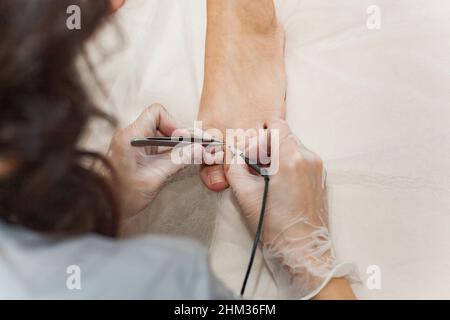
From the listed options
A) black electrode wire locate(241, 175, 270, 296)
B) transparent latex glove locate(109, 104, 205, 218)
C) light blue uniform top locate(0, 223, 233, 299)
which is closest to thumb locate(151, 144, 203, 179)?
transparent latex glove locate(109, 104, 205, 218)

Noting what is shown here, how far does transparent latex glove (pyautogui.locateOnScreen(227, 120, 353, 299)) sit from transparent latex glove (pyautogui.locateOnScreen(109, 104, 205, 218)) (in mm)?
101

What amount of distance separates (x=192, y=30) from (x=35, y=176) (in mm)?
584

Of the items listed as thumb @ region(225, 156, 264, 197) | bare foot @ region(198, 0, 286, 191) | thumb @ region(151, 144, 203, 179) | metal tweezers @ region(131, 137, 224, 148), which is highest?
bare foot @ region(198, 0, 286, 191)

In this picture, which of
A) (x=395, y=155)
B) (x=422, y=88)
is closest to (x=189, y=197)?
(x=395, y=155)

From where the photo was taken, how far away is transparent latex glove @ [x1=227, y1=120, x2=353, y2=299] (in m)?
0.87

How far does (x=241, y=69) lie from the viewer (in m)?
1.04

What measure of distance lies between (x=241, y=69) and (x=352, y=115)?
0.78 ft

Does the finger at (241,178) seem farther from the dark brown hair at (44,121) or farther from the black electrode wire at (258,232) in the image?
the dark brown hair at (44,121)

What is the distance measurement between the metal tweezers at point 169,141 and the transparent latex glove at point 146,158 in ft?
0.04

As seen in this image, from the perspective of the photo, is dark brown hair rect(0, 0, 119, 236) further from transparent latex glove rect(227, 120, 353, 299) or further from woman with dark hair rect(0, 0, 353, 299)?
transparent latex glove rect(227, 120, 353, 299)

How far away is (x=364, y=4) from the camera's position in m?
1.06

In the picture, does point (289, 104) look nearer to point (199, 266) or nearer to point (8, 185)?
point (199, 266)

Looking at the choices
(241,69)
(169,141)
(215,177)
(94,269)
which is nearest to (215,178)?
(215,177)

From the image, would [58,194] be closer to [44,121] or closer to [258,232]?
[44,121]
